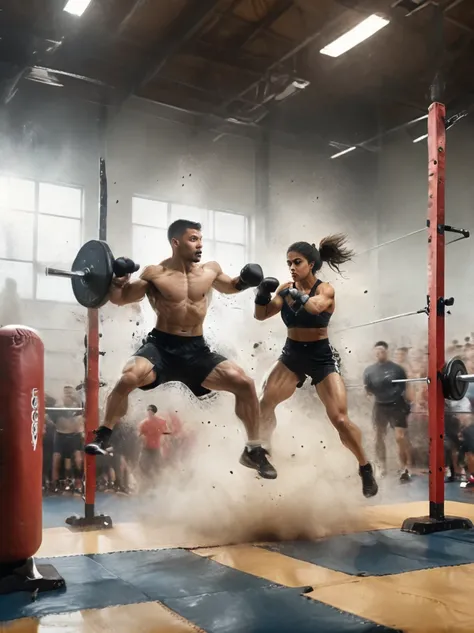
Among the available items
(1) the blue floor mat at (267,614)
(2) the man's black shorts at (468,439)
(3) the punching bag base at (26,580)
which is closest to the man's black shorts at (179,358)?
(3) the punching bag base at (26,580)

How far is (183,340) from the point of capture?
3.51m

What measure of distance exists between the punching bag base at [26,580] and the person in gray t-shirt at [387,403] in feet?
9.96

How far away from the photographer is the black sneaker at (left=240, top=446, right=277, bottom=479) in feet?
11.9

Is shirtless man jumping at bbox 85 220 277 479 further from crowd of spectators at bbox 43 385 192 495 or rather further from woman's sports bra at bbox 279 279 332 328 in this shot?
crowd of spectators at bbox 43 385 192 495

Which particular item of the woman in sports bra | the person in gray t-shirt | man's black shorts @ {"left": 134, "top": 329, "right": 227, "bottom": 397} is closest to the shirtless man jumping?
man's black shorts @ {"left": 134, "top": 329, "right": 227, "bottom": 397}

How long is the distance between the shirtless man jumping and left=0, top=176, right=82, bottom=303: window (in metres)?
1.37

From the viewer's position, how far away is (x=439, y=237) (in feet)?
13.4

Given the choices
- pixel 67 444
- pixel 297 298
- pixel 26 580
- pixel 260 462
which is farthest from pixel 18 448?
pixel 67 444

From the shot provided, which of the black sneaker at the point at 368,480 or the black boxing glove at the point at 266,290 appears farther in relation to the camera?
the black sneaker at the point at 368,480

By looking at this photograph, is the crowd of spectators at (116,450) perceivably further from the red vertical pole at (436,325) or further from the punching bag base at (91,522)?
the red vertical pole at (436,325)

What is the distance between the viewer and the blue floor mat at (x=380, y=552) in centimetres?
305

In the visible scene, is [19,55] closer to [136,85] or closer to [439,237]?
[136,85]

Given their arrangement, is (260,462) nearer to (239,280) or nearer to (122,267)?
(239,280)

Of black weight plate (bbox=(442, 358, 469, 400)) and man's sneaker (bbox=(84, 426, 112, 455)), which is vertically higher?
black weight plate (bbox=(442, 358, 469, 400))
